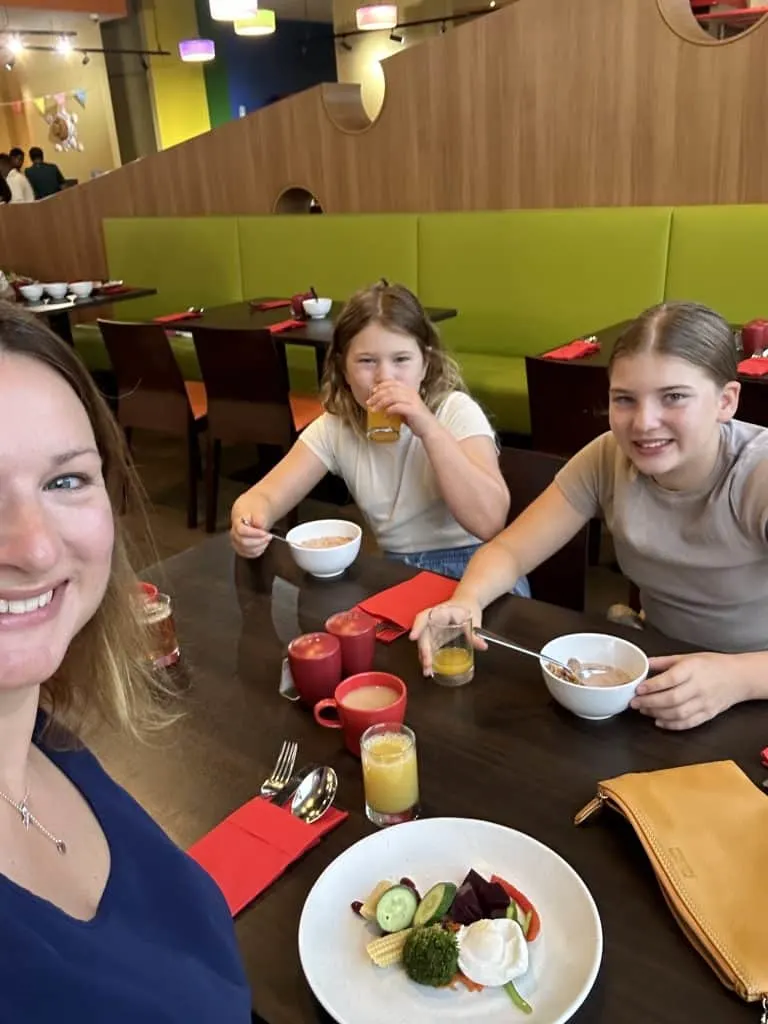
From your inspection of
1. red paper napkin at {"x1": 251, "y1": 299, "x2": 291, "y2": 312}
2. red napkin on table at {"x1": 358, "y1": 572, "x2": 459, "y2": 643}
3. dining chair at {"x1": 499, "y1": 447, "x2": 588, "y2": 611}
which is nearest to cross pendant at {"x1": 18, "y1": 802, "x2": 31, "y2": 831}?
red napkin on table at {"x1": 358, "y1": 572, "x2": 459, "y2": 643}

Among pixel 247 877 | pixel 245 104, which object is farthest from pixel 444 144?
pixel 245 104

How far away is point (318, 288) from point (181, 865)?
15.7 ft

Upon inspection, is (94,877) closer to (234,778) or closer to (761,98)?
(234,778)

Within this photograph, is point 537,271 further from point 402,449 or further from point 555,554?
point 555,554

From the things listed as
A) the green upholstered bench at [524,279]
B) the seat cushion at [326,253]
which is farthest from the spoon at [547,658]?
the seat cushion at [326,253]

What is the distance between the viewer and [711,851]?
3.05 feet

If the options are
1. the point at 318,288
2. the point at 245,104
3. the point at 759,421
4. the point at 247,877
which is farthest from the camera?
the point at 245,104

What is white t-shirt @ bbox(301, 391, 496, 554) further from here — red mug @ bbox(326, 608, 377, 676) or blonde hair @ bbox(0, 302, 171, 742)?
blonde hair @ bbox(0, 302, 171, 742)

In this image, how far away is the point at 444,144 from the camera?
15.5 feet

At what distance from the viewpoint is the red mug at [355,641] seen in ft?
4.46

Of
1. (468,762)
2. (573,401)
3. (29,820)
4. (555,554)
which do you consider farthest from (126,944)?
(573,401)

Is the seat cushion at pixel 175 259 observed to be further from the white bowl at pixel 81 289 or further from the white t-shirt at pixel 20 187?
the white t-shirt at pixel 20 187

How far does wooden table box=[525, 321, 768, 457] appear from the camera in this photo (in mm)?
2811

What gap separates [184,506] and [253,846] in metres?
3.61
